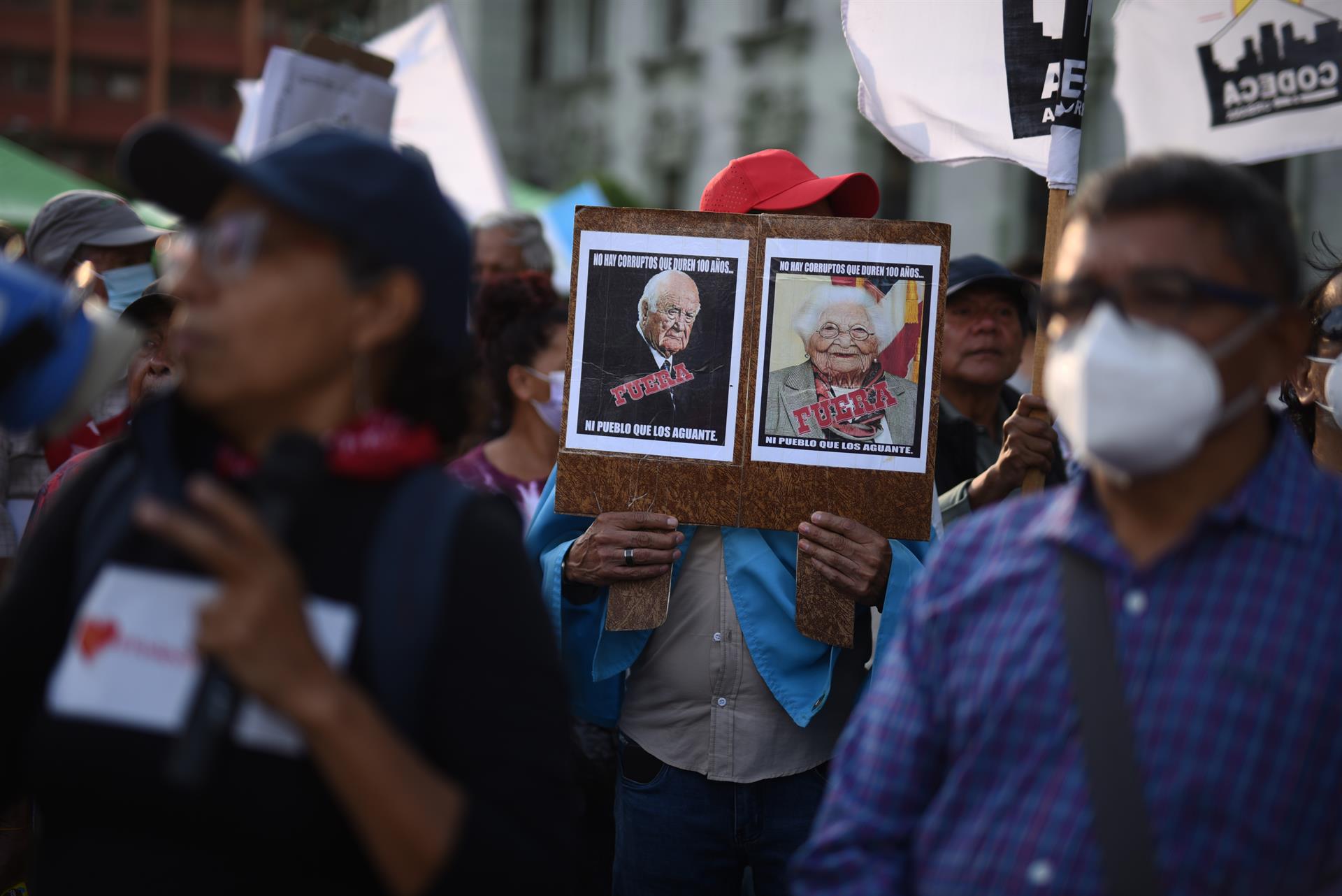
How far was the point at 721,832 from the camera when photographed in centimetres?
297

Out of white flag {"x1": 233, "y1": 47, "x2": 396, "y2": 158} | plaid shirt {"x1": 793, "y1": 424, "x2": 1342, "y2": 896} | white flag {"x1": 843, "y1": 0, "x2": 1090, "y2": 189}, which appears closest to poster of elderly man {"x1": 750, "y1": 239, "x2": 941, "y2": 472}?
white flag {"x1": 843, "y1": 0, "x2": 1090, "y2": 189}

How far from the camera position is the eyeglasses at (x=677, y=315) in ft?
10.0

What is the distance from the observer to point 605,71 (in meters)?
26.3

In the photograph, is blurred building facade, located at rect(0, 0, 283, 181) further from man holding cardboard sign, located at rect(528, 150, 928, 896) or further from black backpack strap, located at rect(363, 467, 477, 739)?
black backpack strap, located at rect(363, 467, 477, 739)

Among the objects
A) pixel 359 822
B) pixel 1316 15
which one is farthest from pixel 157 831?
pixel 1316 15

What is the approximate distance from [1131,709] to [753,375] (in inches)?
60.0

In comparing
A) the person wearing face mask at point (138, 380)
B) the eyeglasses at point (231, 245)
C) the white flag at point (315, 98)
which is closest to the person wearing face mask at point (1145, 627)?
the eyeglasses at point (231, 245)

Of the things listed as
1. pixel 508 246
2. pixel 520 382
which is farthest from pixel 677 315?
pixel 508 246

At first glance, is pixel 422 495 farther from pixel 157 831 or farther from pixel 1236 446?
pixel 1236 446

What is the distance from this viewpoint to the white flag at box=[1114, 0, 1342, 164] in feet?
13.3

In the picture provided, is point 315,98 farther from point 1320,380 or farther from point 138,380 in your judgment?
point 1320,380

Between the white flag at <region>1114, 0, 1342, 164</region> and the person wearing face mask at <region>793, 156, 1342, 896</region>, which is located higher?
the white flag at <region>1114, 0, 1342, 164</region>

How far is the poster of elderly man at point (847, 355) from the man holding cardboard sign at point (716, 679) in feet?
0.60

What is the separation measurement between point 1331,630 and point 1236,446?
256 mm
